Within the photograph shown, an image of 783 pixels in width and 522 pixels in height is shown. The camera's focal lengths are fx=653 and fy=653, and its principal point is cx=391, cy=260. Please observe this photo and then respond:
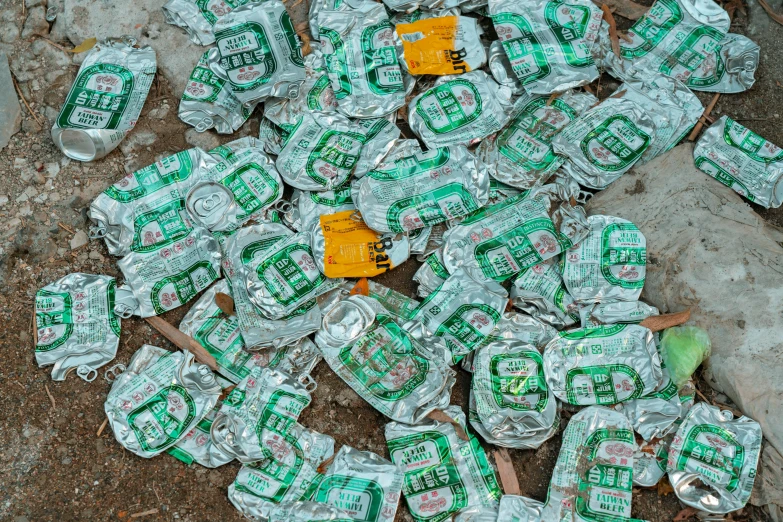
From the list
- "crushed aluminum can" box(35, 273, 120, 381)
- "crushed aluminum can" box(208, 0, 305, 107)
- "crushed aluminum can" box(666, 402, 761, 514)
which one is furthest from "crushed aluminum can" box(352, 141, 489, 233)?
"crushed aluminum can" box(666, 402, 761, 514)

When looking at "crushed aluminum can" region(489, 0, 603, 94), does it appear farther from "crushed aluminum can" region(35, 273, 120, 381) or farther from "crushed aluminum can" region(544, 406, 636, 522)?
"crushed aluminum can" region(35, 273, 120, 381)

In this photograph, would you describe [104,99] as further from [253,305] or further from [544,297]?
[544,297]

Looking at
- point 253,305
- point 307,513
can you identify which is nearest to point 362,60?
point 253,305

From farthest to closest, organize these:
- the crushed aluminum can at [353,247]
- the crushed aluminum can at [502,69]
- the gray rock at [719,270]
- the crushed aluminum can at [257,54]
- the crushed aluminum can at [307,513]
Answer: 1. the crushed aluminum can at [502,69]
2. the crushed aluminum can at [257,54]
3. the crushed aluminum can at [353,247]
4. the gray rock at [719,270]
5. the crushed aluminum can at [307,513]

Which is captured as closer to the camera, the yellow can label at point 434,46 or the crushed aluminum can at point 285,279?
the crushed aluminum can at point 285,279

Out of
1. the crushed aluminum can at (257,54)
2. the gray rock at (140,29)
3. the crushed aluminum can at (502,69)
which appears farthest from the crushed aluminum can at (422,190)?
the gray rock at (140,29)

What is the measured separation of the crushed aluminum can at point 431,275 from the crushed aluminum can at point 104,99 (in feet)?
3.75

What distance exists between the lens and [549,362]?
2.13 metres

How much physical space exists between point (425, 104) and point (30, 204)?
55.5 inches

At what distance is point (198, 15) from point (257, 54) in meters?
0.31

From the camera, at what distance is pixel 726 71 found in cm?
244

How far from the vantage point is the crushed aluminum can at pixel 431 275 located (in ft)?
7.27

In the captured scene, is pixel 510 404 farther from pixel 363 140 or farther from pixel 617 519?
pixel 363 140

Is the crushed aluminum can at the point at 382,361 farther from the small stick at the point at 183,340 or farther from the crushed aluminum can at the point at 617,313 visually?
the crushed aluminum can at the point at 617,313
